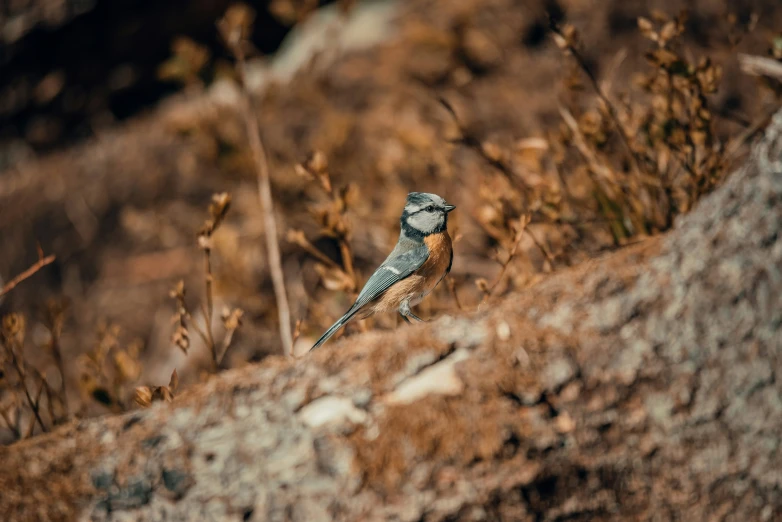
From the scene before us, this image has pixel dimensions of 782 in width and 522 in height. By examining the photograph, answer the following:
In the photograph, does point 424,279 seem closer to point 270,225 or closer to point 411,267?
point 411,267

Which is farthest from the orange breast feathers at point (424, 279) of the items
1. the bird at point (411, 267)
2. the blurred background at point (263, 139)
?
the blurred background at point (263, 139)

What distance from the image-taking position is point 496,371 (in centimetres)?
185

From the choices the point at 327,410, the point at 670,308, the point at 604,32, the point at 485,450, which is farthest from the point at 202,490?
the point at 604,32

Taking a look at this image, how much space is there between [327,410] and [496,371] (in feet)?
1.68

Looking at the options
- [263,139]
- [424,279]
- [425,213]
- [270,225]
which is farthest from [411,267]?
[263,139]

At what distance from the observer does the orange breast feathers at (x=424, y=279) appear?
7.55ft

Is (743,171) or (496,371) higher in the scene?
(743,171)

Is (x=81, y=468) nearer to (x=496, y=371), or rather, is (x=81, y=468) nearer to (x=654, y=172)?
(x=496, y=371)

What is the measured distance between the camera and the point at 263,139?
511cm

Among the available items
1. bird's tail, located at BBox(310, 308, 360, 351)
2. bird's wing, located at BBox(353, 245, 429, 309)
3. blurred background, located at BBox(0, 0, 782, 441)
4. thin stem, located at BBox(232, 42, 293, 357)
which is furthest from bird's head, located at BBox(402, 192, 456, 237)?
thin stem, located at BBox(232, 42, 293, 357)

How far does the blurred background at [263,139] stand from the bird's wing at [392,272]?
0.56 m

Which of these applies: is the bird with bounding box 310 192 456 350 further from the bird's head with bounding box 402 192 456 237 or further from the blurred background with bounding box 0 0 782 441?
the blurred background with bounding box 0 0 782 441

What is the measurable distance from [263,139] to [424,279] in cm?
318

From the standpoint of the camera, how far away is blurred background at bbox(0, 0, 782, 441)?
→ 379 cm
